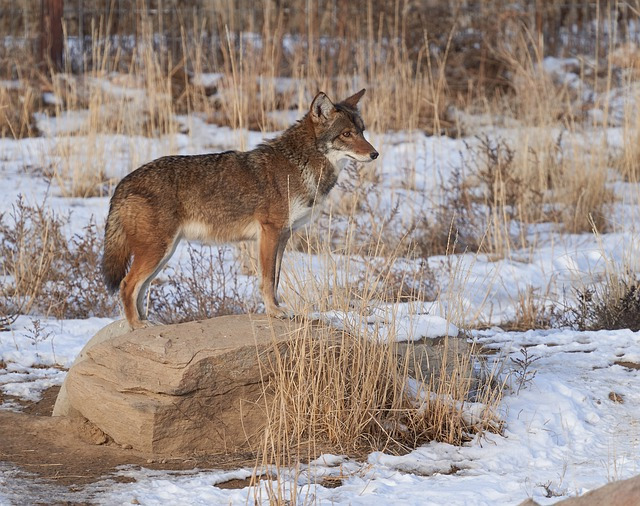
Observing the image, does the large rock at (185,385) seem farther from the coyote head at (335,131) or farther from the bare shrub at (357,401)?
the coyote head at (335,131)

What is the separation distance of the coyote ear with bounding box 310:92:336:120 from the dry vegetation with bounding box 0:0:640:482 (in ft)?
2.43

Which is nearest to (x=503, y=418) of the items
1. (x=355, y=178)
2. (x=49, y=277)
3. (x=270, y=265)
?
(x=270, y=265)

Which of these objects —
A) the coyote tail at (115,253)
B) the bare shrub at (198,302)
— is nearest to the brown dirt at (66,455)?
the coyote tail at (115,253)

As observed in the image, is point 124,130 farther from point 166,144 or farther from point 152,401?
point 152,401

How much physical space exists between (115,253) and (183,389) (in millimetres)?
1356

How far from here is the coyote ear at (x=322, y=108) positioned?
6.44m

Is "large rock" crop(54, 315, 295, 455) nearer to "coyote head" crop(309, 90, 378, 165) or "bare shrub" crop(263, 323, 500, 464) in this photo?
"bare shrub" crop(263, 323, 500, 464)

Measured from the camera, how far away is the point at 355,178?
9148 mm

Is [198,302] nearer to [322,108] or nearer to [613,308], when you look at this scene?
[322,108]

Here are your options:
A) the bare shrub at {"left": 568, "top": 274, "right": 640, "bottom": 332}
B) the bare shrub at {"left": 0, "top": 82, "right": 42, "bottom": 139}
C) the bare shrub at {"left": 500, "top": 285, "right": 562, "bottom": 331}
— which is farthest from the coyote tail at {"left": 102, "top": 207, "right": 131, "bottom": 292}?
the bare shrub at {"left": 0, "top": 82, "right": 42, "bottom": 139}

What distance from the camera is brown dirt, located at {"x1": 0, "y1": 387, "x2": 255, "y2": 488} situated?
481 centimetres

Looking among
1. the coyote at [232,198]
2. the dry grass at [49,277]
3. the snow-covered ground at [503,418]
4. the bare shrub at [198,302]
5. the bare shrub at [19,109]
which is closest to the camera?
the snow-covered ground at [503,418]

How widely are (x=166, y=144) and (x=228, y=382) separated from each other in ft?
24.2

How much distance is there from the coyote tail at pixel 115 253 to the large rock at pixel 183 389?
77 centimetres
